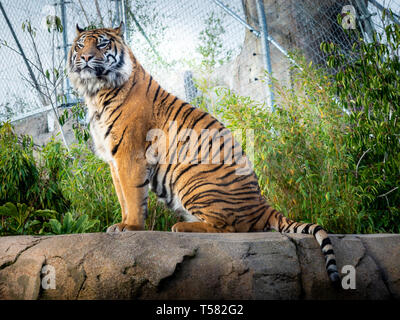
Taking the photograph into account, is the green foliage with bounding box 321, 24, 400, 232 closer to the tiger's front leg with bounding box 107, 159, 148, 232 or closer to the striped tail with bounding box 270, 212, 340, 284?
the striped tail with bounding box 270, 212, 340, 284

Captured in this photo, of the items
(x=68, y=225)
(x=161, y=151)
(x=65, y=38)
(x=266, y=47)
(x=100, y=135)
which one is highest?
(x=65, y=38)

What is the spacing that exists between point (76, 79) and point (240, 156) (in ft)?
4.75

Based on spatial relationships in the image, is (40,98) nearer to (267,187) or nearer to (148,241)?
(267,187)

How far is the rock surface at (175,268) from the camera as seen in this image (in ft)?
6.81

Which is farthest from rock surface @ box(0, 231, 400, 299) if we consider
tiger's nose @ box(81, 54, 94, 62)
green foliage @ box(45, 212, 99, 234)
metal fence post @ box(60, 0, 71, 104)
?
metal fence post @ box(60, 0, 71, 104)

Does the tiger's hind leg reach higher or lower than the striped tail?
higher

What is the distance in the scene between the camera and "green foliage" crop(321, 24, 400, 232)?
3.38 metres

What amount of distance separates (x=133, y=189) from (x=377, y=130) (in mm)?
2297

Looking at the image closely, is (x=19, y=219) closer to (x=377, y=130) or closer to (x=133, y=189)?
(x=133, y=189)

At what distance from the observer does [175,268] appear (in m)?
2.09

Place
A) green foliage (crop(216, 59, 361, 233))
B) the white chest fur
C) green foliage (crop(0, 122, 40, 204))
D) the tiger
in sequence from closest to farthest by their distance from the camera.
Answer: the tiger < the white chest fur < green foliage (crop(216, 59, 361, 233)) < green foliage (crop(0, 122, 40, 204))

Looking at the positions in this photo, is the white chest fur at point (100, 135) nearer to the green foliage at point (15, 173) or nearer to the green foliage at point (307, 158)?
the green foliage at point (15, 173)

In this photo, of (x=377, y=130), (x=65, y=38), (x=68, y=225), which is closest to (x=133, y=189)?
(x=68, y=225)

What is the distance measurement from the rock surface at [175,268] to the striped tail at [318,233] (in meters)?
0.06
